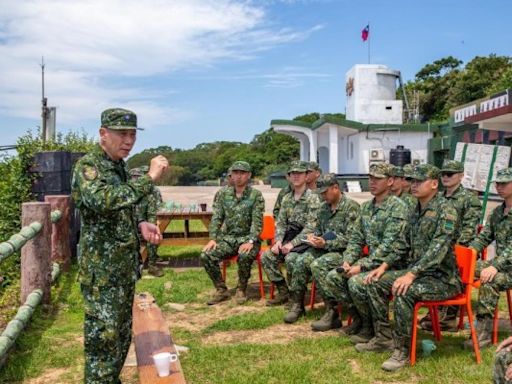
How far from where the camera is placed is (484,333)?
466 cm

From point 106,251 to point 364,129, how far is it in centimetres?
2230

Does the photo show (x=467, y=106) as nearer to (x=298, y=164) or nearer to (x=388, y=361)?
(x=298, y=164)

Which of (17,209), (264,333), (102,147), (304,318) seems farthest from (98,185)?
(17,209)

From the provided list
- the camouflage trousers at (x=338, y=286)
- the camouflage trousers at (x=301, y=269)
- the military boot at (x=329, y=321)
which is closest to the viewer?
the camouflage trousers at (x=338, y=286)

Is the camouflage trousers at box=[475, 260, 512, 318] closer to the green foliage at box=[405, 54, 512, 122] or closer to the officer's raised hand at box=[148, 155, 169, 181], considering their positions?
the officer's raised hand at box=[148, 155, 169, 181]

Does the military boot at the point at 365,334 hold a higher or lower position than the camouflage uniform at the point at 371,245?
lower

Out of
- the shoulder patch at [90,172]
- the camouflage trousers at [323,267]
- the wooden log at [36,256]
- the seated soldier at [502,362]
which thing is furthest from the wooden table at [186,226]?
the seated soldier at [502,362]

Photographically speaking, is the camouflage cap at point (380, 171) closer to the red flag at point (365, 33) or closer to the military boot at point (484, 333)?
the military boot at point (484, 333)

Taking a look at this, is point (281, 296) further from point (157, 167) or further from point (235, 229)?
point (157, 167)

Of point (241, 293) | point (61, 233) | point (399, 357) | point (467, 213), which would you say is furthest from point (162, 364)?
point (61, 233)

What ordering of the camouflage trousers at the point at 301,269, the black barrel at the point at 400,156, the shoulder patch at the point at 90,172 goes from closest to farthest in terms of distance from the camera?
the shoulder patch at the point at 90,172 < the camouflage trousers at the point at 301,269 < the black barrel at the point at 400,156

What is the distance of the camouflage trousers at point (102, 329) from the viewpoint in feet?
9.91

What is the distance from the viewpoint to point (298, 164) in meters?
6.21

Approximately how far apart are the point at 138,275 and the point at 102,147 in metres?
0.81
